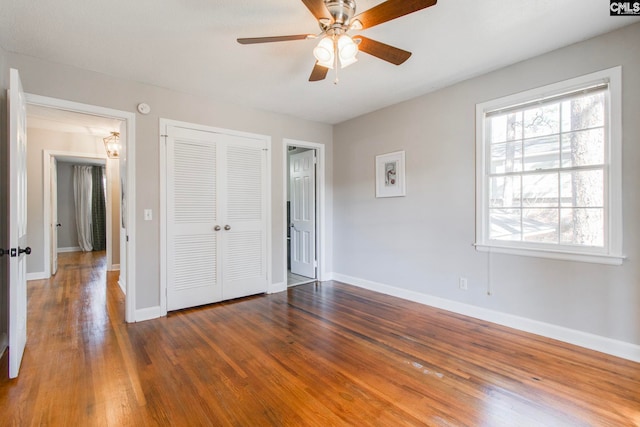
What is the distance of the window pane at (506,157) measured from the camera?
2934mm

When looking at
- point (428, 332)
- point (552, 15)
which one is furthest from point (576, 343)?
point (552, 15)

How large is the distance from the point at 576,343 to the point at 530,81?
2354 millimetres

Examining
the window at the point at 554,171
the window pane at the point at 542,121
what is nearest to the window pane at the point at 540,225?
the window at the point at 554,171

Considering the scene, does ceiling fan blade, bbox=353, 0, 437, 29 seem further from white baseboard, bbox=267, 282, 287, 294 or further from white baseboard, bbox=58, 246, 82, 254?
white baseboard, bbox=58, 246, 82, 254

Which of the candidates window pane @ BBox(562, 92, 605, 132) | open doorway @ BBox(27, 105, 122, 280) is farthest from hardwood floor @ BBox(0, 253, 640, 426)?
open doorway @ BBox(27, 105, 122, 280)

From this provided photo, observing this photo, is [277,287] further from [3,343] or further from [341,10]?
[341,10]

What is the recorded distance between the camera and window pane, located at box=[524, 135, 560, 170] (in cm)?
270

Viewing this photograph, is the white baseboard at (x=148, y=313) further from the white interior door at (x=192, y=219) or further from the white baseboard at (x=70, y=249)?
the white baseboard at (x=70, y=249)

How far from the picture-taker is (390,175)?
405 centimetres

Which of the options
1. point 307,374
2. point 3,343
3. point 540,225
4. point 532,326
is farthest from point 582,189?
point 3,343

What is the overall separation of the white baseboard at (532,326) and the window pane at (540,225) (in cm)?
77

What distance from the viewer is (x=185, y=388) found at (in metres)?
1.98

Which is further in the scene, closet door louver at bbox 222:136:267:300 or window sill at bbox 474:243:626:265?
closet door louver at bbox 222:136:267:300

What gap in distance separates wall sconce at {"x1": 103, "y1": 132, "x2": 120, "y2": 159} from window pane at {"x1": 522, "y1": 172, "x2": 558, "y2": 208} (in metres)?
5.86
